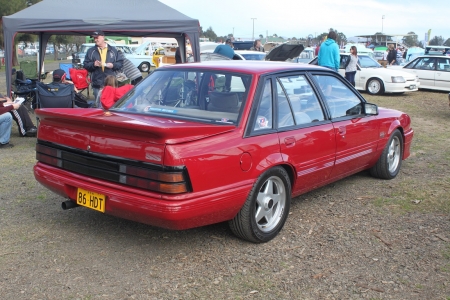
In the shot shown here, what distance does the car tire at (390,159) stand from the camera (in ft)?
19.1

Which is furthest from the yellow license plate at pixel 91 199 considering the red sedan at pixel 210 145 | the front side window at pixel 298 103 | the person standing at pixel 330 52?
the person standing at pixel 330 52

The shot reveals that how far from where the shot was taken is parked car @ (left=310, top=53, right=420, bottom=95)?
1565cm

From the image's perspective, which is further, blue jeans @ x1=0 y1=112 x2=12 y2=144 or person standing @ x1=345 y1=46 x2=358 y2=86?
person standing @ x1=345 y1=46 x2=358 y2=86

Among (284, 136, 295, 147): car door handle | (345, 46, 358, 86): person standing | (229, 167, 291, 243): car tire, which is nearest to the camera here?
(229, 167, 291, 243): car tire

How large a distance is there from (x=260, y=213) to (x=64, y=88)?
5.90 m

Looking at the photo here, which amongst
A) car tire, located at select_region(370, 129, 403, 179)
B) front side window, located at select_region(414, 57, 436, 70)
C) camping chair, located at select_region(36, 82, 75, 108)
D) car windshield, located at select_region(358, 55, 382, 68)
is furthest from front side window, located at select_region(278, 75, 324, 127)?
front side window, located at select_region(414, 57, 436, 70)

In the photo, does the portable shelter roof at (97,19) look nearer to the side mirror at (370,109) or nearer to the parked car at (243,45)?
the side mirror at (370,109)

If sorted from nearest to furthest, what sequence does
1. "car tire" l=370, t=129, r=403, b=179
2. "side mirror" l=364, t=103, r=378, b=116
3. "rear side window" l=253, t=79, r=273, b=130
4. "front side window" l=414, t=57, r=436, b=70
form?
"rear side window" l=253, t=79, r=273, b=130 < "side mirror" l=364, t=103, r=378, b=116 < "car tire" l=370, t=129, r=403, b=179 < "front side window" l=414, t=57, r=436, b=70

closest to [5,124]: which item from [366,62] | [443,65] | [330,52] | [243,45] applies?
[330,52]

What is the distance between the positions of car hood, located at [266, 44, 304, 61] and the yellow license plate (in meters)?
14.4

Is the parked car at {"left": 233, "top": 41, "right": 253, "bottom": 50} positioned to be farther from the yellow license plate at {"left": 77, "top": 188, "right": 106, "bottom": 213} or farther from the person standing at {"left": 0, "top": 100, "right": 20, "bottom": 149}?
the yellow license plate at {"left": 77, "top": 188, "right": 106, "bottom": 213}

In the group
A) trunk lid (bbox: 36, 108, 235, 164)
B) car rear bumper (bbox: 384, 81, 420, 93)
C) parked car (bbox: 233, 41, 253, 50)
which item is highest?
parked car (bbox: 233, 41, 253, 50)

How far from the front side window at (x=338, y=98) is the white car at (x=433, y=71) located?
40.8ft

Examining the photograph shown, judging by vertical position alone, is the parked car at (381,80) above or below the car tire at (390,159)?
above
